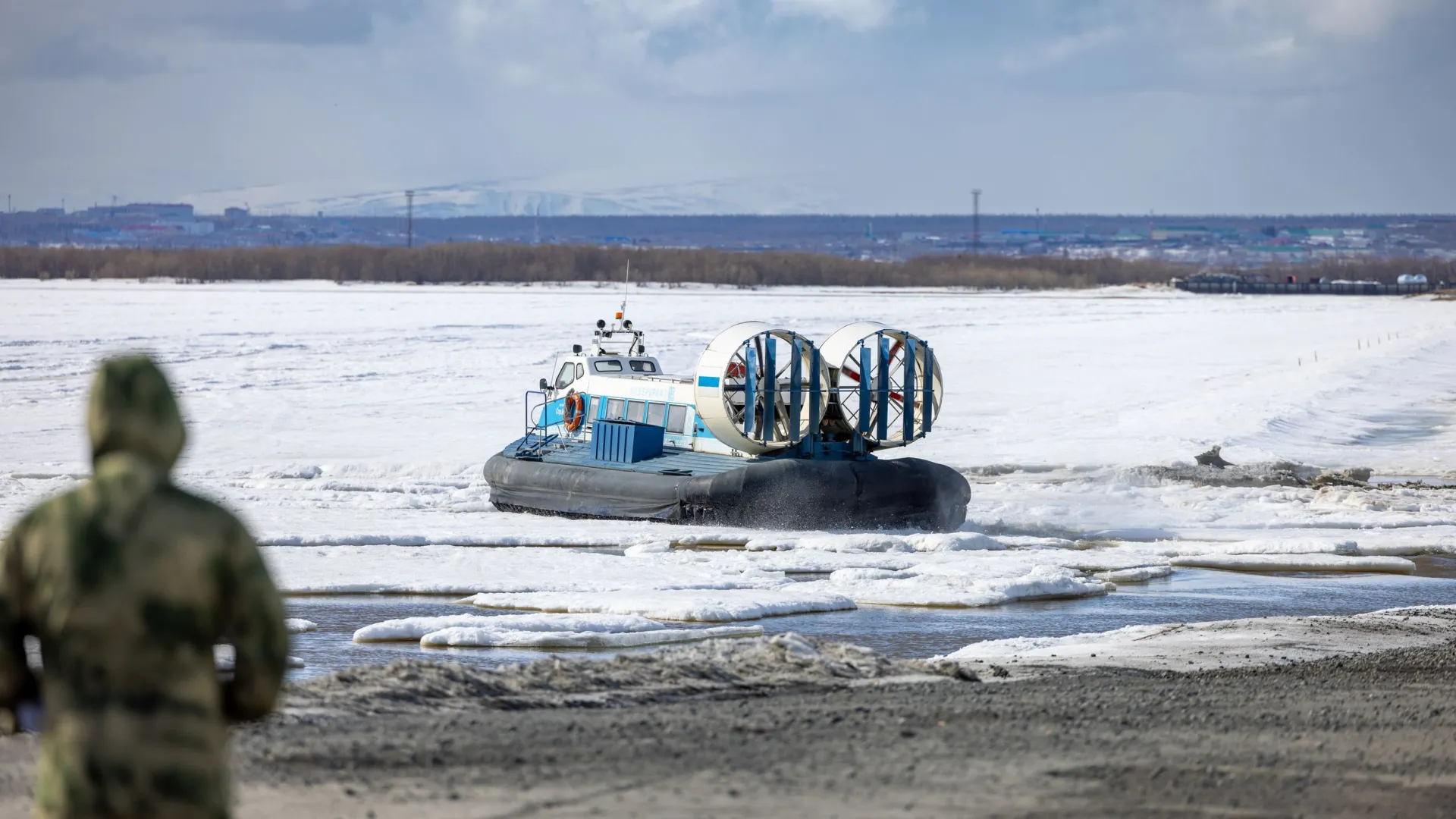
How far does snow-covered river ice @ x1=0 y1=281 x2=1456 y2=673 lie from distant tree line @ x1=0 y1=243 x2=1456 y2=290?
42583mm

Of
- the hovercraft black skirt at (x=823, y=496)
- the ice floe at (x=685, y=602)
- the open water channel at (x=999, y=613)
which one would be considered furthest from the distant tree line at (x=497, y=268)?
the ice floe at (x=685, y=602)

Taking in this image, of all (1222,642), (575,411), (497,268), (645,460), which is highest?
(497,268)

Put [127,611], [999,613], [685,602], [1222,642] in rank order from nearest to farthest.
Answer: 1. [127,611]
2. [1222,642]
3. [685,602]
4. [999,613]

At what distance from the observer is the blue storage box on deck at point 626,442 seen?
16859 mm

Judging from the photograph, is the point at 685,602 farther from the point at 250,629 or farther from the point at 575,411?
the point at 250,629

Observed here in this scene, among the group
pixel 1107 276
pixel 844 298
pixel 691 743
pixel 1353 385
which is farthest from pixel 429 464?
pixel 1107 276

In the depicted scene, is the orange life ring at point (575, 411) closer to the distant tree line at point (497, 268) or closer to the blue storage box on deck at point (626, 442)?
the blue storage box on deck at point (626, 442)

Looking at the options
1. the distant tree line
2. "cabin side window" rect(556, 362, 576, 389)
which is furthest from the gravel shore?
the distant tree line

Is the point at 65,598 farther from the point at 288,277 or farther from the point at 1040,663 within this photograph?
the point at 288,277

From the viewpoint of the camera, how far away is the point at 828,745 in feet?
19.9

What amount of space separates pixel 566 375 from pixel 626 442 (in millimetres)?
2265

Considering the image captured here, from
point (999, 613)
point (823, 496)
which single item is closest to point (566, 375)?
point (823, 496)

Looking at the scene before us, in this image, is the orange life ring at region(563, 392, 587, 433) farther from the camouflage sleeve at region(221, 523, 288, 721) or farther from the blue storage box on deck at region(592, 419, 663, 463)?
the camouflage sleeve at region(221, 523, 288, 721)

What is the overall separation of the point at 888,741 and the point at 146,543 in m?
3.68
